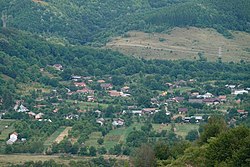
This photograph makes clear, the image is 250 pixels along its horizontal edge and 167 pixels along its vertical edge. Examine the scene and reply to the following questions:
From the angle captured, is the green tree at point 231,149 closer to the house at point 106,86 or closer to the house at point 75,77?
the house at point 106,86

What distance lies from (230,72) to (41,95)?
2049cm

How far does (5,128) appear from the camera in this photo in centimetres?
5603

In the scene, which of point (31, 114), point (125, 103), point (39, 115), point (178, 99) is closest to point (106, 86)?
point (125, 103)

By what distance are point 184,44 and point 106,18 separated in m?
22.6

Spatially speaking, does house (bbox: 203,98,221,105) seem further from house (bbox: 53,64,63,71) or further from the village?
house (bbox: 53,64,63,71)

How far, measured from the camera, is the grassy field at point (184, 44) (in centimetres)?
8350

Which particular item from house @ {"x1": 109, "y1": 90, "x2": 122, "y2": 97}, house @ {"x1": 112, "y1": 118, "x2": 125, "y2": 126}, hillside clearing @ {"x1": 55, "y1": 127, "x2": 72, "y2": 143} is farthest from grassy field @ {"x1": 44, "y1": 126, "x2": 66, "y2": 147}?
house @ {"x1": 109, "y1": 90, "x2": 122, "y2": 97}

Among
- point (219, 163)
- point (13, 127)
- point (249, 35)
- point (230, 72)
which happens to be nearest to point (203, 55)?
point (230, 72)

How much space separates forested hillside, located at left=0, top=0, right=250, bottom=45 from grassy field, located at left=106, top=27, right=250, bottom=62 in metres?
1.74

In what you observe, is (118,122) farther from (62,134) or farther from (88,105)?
(88,105)

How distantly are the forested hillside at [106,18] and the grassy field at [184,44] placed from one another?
5.71ft

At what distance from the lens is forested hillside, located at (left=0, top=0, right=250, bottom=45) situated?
93938mm

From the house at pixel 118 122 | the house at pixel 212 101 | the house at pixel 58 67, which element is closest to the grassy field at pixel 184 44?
the house at pixel 58 67

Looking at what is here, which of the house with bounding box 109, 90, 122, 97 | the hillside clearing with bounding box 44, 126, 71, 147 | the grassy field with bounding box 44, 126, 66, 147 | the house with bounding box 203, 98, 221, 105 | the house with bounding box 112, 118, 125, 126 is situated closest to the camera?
the grassy field with bounding box 44, 126, 66, 147
